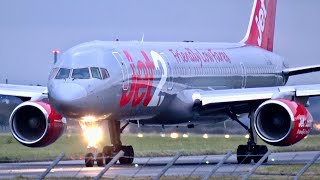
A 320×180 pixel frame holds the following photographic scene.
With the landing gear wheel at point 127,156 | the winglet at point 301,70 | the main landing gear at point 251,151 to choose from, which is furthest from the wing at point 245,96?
the winglet at point 301,70

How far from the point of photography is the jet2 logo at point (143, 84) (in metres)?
45.5

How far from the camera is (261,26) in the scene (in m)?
61.3

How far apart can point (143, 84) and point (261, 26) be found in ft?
52.8

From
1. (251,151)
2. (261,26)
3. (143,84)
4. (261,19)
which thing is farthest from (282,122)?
(261,19)

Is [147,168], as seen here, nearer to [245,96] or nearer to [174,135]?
[245,96]

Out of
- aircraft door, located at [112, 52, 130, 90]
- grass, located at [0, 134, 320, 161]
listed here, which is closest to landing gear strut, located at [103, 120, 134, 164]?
grass, located at [0, 134, 320, 161]

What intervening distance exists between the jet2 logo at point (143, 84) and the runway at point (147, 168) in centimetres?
215

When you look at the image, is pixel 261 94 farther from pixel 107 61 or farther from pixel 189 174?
pixel 189 174

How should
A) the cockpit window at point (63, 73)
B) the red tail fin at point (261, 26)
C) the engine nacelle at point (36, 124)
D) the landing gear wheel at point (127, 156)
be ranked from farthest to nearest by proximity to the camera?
the red tail fin at point (261, 26)
the landing gear wheel at point (127, 156)
the engine nacelle at point (36, 124)
the cockpit window at point (63, 73)

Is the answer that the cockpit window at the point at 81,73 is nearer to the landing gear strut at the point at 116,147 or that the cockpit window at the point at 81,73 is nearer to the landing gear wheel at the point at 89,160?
the landing gear wheel at the point at 89,160

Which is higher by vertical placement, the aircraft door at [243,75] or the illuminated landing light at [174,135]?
the aircraft door at [243,75]

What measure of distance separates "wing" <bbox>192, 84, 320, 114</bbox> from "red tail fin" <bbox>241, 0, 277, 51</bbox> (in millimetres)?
10557

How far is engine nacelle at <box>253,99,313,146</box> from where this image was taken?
45.0m

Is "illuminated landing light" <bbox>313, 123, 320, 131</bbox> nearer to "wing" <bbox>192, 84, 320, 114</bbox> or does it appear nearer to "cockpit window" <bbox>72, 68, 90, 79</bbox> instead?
"wing" <bbox>192, 84, 320, 114</bbox>
